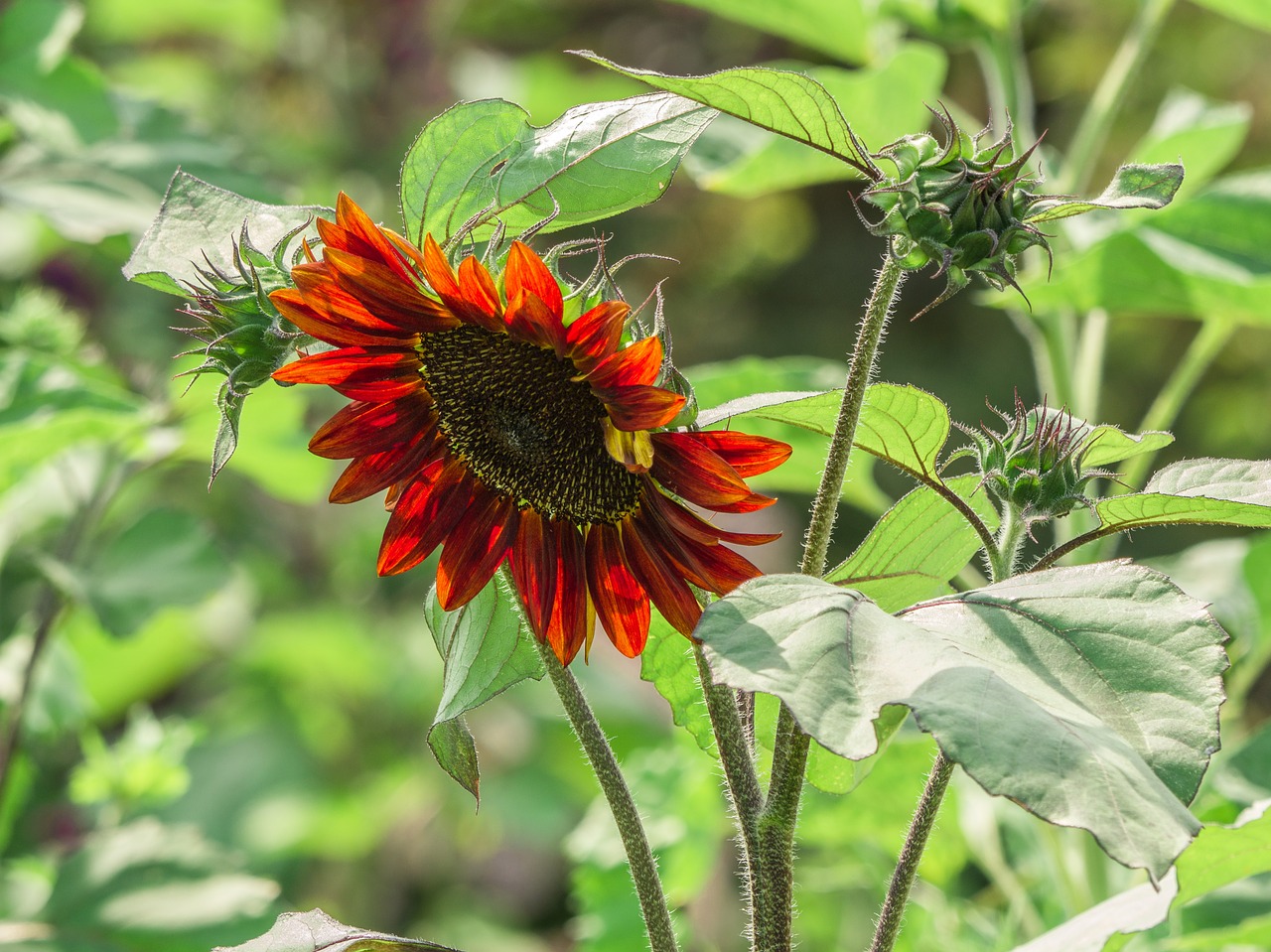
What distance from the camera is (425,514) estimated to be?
45 centimetres

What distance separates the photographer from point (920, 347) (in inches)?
113

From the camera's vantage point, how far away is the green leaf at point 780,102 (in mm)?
366

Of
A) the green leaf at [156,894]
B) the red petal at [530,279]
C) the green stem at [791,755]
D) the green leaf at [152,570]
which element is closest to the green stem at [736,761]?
the green stem at [791,755]

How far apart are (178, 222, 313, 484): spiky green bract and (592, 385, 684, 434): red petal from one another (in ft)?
0.31

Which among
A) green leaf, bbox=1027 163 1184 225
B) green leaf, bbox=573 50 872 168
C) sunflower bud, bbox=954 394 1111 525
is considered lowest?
sunflower bud, bbox=954 394 1111 525

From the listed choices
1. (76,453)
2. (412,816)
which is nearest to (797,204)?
(412,816)

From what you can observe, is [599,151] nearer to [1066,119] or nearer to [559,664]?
[559,664]

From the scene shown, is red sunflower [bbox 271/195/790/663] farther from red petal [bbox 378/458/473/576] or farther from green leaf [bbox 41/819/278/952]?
green leaf [bbox 41/819/278/952]

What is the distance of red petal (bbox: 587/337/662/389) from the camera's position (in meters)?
0.37

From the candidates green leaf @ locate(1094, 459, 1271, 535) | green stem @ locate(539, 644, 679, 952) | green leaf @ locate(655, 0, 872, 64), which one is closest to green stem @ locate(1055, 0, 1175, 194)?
green leaf @ locate(655, 0, 872, 64)

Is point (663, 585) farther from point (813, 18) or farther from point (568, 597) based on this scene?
point (813, 18)

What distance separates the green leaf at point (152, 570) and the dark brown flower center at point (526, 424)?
1.50ft

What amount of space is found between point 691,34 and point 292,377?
2.72m

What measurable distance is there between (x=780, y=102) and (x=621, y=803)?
0.68ft
